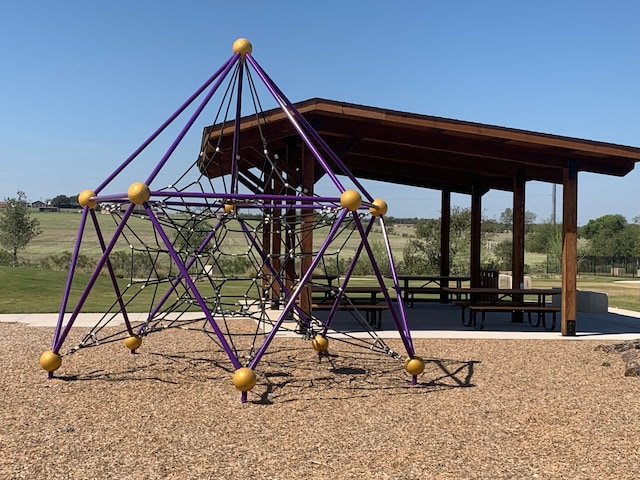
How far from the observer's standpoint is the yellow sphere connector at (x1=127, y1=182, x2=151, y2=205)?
17.0 ft

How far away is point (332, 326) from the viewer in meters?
9.85

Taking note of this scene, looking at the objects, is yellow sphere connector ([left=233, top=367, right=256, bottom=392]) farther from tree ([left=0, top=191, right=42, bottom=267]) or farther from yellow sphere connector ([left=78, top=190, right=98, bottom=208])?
tree ([left=0, top=191, right=42, bottom=267])

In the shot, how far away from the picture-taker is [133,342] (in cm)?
727

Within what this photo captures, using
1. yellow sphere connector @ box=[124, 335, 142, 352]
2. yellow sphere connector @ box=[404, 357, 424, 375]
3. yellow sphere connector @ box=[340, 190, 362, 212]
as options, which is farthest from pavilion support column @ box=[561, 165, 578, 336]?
yellow sphere connector @ box=[124, 335, 142, 352]

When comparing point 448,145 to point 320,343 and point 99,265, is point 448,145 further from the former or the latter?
point 99,265

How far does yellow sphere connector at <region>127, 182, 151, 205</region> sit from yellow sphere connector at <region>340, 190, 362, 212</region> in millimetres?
1737

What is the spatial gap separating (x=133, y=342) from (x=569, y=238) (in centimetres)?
634

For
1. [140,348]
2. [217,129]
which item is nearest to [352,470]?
[140,348]

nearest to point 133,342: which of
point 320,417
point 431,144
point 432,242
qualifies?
point 320,417

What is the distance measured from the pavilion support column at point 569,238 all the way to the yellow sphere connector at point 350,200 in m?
4.77

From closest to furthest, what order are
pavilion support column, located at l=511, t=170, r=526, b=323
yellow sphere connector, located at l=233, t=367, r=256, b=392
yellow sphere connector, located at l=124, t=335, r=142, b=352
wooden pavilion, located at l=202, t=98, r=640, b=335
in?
1. yellow sphere connector, located at l=233, t=367, r=256, b=392
2. yellow sphere connector, located at l=124, t=335, r=142, b=352
3. wooden pavilion, located at l=202, t=98, r=640, b=335
4. pavilion support column, located at l=511, t=170, r=526, b=323

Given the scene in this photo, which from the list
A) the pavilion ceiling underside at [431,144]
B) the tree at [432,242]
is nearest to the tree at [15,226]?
the tree at [432,242]

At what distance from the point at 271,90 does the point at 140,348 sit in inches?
147

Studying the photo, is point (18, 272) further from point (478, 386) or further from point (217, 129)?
point (478, 386)
